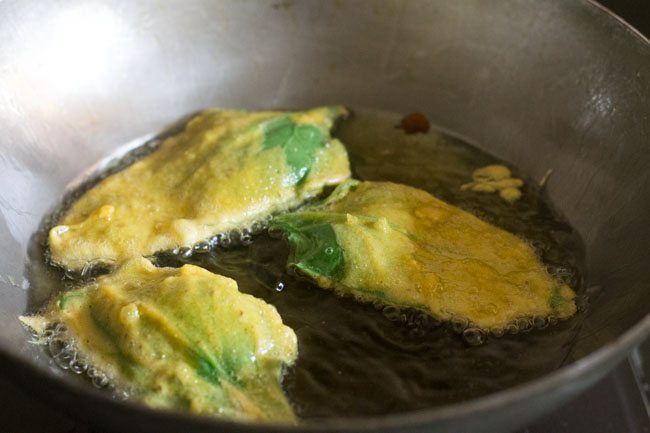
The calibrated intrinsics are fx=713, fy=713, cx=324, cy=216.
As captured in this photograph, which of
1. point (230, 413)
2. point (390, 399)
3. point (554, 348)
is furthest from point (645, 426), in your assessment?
point (230, 413)

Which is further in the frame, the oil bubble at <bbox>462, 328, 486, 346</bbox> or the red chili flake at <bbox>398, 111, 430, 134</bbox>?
the red chili flake at <bbox>398, 111, 430, 134</bbox>

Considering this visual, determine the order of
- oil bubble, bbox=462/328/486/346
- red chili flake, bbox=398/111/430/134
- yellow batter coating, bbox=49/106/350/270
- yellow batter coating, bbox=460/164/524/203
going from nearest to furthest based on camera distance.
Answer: oil bubble, bbox=462/328/486/346, yellow batter coating, bbox=49/106/350/270, yellow batter coating, bbox=460/164/524/203, red chili flake, bbox=398/111/430/134

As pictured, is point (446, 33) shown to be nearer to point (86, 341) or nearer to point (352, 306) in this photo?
point (352, 306)

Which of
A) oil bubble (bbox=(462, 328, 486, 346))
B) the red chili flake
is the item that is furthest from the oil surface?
the red chili flake

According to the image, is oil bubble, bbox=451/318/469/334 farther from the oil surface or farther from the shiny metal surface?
the shiny metal surface

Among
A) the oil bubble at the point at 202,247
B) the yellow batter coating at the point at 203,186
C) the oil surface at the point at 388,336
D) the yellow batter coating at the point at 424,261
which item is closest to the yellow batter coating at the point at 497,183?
the oil surface at the point at 388,336

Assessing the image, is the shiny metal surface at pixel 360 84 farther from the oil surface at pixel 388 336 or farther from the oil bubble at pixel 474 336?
the oil bubble at pixel 474 336
